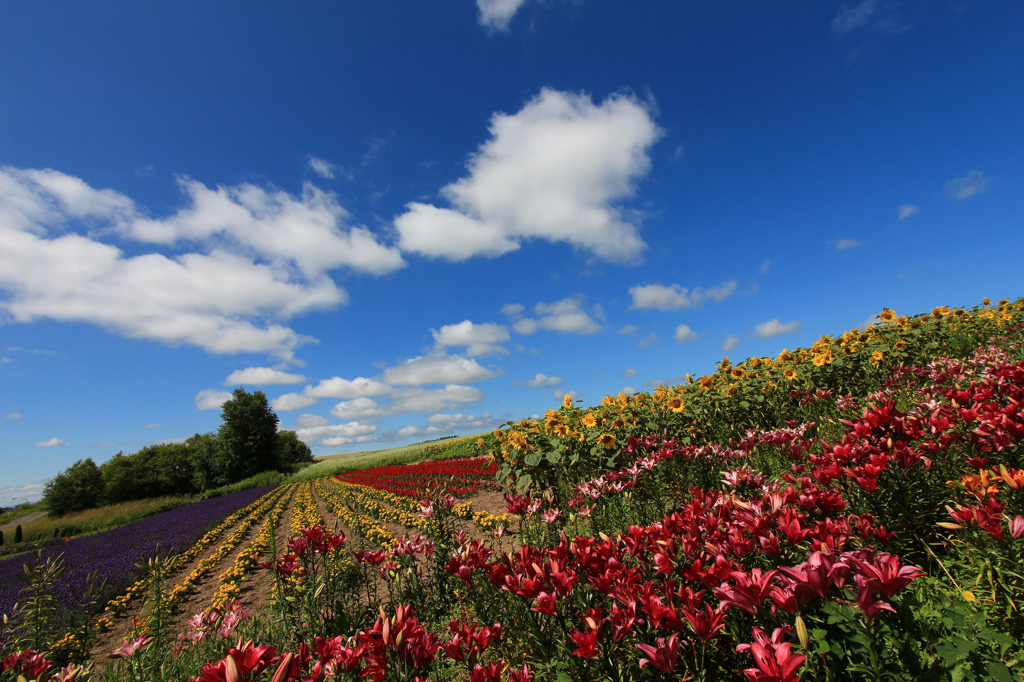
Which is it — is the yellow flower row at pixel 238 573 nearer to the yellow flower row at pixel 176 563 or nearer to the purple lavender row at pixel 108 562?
the yellow flower row at pixel 176 563

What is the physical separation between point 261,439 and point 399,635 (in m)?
53.0

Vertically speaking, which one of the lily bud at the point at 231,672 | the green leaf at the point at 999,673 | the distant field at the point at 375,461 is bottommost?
the distant field at the point at 375,461

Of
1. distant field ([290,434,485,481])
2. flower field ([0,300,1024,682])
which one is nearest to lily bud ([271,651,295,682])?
flower field ([0,300,1024,682])

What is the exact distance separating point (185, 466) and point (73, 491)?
27.2ft

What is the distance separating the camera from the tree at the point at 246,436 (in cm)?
4147

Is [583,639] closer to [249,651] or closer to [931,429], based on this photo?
[249,651]

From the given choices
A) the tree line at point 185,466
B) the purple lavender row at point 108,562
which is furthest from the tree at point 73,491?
the purple lavender row at point 108,562

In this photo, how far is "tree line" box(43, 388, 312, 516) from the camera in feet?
114

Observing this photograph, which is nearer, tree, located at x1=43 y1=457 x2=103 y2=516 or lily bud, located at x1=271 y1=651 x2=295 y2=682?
lily bud, located at x1=271 y1=651 x2=295 y2=682

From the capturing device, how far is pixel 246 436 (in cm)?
4388

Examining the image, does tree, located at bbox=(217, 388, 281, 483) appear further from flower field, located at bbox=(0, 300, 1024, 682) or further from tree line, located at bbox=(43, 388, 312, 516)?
flower field, located at bbox=(0, 300, 1024, 682)


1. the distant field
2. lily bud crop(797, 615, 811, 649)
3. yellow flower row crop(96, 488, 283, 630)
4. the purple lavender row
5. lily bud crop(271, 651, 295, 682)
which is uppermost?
lily bud crop(271, 651, 295, 682)

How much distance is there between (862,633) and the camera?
3.76 feet

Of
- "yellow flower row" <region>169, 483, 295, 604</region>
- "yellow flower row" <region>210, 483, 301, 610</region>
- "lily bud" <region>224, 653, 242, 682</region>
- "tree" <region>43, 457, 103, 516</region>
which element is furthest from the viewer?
"tree" <region>43, 457, 103, 516</region>
